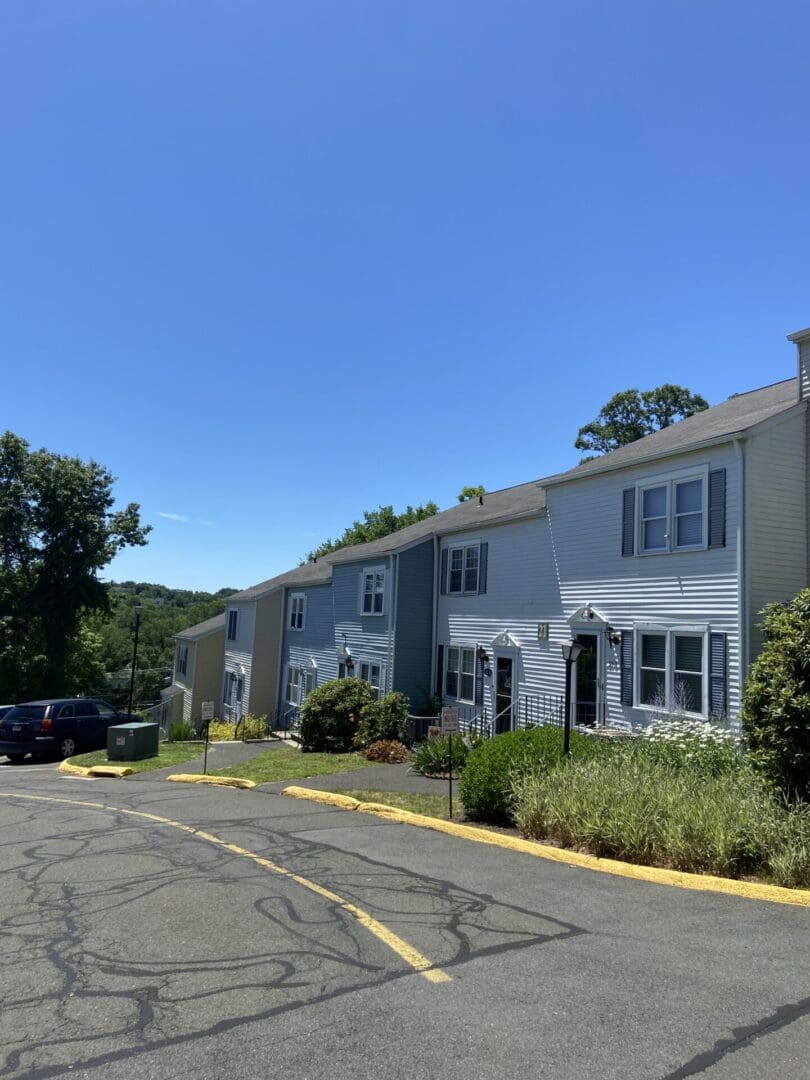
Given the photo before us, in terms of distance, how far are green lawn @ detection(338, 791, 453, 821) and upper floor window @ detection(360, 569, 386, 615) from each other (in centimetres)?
1147

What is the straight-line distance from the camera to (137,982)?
475 centimetres

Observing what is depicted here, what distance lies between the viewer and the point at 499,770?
10148 mm

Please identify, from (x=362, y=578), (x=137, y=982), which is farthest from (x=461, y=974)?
(x=362, y=578)

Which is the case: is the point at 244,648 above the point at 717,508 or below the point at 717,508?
below

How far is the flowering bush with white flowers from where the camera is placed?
424 inches

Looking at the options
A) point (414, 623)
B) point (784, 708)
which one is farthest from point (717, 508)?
point (414, 623)

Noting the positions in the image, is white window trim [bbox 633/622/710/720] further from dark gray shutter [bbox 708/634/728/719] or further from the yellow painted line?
the yellow painted line

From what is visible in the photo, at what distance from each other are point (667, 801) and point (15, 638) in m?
39.3

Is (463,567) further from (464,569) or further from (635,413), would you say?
(635,413)

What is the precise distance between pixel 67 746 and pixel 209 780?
9309 mm

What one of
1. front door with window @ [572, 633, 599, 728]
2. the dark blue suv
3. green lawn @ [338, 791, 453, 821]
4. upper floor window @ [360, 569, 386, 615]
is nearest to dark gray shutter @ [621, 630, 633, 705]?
front door with window @ [572, 633, 599, 728]

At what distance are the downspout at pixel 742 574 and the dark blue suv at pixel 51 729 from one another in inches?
764

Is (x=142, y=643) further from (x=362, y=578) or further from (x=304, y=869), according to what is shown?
(x=304, y=869)

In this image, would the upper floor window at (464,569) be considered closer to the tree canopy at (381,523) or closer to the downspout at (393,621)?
the downspout at (393,621)
